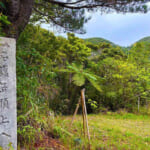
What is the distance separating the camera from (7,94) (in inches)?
62.1

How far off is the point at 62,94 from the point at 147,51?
3.90 metres

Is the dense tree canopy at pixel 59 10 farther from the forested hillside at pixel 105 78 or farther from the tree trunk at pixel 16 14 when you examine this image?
the forested hillside at pixel 105 78

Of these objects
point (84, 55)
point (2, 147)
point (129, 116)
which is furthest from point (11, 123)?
point (84, 55)

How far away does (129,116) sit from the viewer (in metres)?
4.84

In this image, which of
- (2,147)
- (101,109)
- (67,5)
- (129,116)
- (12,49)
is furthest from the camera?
(101,109)

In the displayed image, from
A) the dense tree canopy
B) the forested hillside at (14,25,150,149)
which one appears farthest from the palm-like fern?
the dense tree canopy

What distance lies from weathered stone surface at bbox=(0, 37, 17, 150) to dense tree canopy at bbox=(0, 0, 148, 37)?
0.43 meters

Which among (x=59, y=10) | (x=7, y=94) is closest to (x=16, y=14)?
(x=7, y=94)

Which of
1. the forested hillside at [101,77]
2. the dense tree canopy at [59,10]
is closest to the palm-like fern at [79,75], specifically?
the forested hillside at [101,77]

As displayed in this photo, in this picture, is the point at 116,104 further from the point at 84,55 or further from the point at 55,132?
the point at 55,132

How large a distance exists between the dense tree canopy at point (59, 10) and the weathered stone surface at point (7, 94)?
16.9 inches

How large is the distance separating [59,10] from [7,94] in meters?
2.35

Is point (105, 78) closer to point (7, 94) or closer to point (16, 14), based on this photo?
point (16, 14)

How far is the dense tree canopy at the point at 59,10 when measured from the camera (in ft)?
6.28
